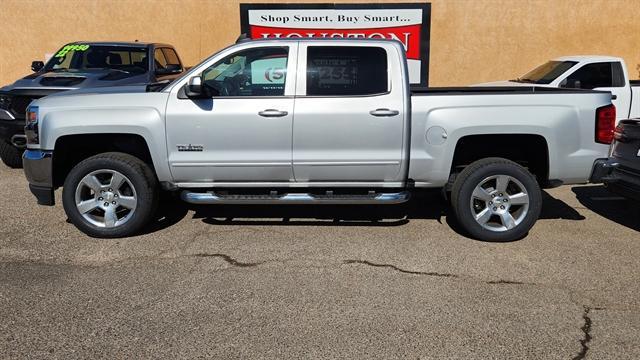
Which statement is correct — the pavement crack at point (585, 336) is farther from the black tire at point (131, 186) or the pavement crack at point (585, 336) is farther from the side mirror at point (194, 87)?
the black tire at point (131, 186)

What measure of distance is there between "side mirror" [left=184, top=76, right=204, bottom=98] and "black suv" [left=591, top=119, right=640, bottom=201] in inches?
142

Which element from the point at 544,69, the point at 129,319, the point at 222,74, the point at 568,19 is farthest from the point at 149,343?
the point at 568,19

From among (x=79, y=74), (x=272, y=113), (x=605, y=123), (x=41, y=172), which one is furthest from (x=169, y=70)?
(x=605, y=123)

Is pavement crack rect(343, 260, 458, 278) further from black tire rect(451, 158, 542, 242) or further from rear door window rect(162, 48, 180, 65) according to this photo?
rear door window rect(162, 48, 180, 65)

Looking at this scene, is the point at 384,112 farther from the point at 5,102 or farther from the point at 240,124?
the point at 5,102

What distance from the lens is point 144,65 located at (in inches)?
338

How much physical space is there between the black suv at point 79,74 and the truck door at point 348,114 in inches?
128

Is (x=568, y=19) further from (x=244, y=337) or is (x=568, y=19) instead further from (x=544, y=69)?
(x=244, y=337)

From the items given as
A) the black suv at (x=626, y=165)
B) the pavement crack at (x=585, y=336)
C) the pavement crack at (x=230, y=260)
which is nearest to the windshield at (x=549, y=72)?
the black suv at (x=626, y=165)

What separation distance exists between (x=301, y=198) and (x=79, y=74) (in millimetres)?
4762

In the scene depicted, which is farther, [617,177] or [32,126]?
[617,177]

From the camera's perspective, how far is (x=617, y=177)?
5.23m

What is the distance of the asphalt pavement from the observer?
3.18 metres

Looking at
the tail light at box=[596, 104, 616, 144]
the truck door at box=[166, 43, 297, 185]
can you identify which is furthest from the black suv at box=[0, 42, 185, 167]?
the tail light at box=[596, 104, 616, 144]
